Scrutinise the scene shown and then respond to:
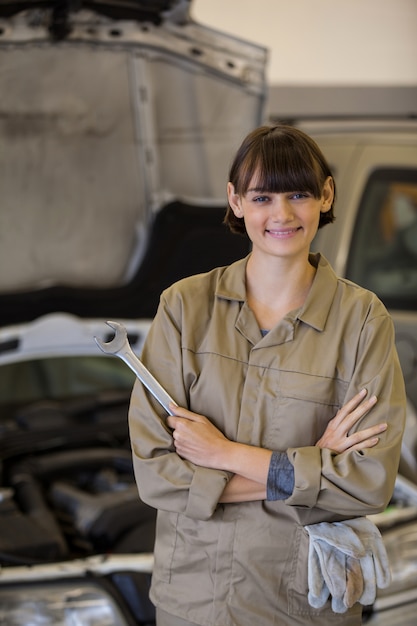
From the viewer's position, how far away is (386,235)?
368cm

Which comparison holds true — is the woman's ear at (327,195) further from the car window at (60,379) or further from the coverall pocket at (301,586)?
the car window at (60,379)

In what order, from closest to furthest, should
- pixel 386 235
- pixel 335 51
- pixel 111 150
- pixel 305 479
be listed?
pixel 305 479
pixel 111 150
pixel 335 51
pixel 386 235

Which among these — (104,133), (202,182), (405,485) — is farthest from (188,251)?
(405,485)

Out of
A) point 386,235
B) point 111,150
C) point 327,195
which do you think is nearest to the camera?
point 327,195

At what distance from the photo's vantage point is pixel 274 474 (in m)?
1.32

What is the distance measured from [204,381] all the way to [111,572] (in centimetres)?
77

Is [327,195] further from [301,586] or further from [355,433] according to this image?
[301,586]

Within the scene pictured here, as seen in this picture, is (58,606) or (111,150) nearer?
(58,606)

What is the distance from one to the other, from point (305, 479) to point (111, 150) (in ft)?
5.81

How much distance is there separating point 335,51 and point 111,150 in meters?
1.14

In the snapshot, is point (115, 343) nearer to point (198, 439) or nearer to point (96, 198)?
point (198, 439)

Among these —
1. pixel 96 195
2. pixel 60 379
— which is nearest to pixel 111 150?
pixel 96 195

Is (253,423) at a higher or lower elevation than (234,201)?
lower

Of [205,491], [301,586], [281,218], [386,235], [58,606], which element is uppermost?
[281,218]
